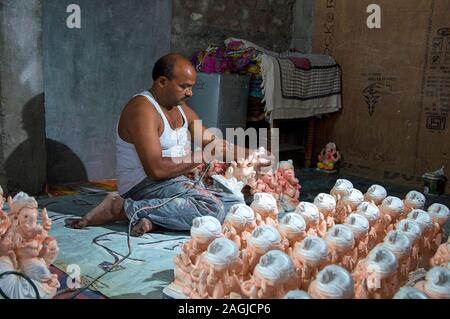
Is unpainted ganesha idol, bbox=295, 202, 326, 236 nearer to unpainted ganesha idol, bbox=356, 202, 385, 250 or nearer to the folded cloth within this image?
unpainted ganesha idol, bbox=356, 202, 385, 250

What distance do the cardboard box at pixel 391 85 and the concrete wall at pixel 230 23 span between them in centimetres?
42

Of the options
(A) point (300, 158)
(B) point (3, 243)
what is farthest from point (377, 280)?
(A) point (300, 158)

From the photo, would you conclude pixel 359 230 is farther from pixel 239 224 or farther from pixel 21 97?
pixel 21 97

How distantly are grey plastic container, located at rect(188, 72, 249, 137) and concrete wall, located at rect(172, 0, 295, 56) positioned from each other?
1.58ft

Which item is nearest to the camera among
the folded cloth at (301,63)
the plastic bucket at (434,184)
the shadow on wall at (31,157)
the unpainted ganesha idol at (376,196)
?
the unpainted ganesha idol at (376,196)

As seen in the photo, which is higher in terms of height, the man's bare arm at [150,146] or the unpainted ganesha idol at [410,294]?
the man's bare arm at [150,146]

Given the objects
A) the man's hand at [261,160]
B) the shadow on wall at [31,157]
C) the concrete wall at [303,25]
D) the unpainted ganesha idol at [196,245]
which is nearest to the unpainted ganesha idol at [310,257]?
the unpainted ganesha idol at [196,245]

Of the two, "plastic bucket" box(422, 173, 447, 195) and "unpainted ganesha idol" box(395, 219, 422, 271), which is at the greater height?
"unpainted ganesha idol" box(395, 219, 422, 271)

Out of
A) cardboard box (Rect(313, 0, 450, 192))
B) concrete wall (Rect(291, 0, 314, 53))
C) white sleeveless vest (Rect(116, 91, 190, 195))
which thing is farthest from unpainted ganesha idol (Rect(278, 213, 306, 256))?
concrete wall (Rect(291, 0, 314, 53))

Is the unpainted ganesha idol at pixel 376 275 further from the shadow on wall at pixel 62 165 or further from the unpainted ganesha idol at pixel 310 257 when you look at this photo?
the shadow on wall at pixel 62 165

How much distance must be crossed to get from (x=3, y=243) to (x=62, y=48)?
99.6 inches

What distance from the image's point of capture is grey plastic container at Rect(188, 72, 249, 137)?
479 centimetres

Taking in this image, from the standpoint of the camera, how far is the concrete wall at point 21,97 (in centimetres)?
368

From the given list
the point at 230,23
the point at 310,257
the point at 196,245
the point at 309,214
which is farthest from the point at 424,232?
the point at 230,23
